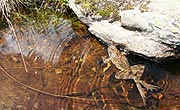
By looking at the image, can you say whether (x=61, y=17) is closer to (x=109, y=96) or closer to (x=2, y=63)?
(x=2, y=63)

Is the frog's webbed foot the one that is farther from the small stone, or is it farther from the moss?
the moss

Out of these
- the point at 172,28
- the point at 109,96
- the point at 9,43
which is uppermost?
the point at 172,28

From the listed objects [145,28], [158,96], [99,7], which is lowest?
[158,96]

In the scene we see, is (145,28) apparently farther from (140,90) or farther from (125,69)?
(140,90)

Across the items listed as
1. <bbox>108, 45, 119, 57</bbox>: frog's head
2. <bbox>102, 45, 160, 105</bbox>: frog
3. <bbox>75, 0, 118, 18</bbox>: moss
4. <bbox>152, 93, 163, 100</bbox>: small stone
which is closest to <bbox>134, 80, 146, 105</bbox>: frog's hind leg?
<bbox>102, 45, 160, 105</bbox>: frog

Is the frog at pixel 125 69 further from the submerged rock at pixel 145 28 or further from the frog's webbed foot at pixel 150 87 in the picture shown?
the submerged rock at pixel 145 28

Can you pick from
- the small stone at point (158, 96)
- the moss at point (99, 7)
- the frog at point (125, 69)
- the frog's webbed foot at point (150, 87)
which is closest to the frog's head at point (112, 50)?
the frog at point (125, 69)

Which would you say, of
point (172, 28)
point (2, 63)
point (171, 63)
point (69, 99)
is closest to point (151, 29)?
point (172, 28)

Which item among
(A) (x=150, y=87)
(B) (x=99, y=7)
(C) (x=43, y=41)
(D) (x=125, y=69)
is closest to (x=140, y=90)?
(A) (x=150, y=87)
